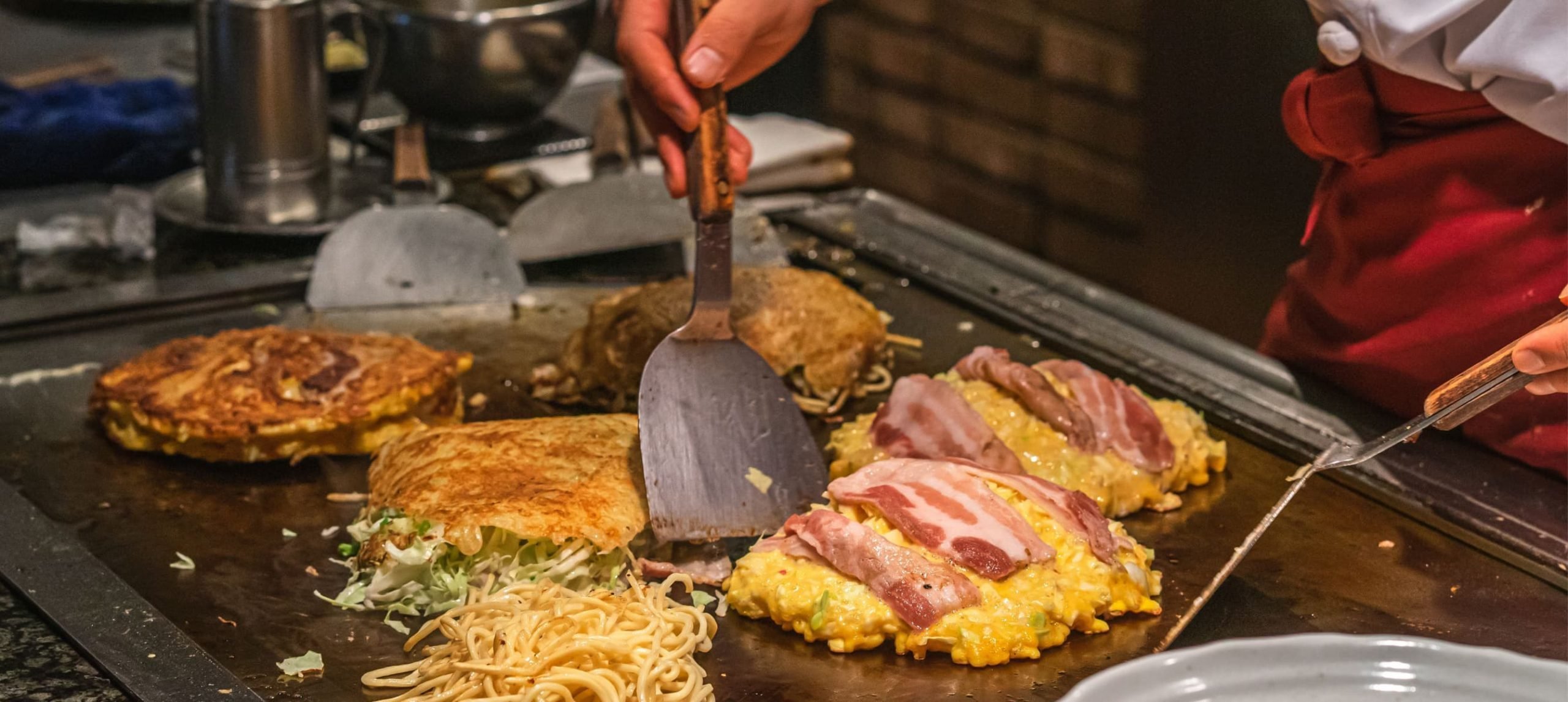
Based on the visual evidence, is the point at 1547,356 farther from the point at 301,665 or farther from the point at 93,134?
the point at 93,134

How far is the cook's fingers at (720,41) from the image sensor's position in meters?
2.73

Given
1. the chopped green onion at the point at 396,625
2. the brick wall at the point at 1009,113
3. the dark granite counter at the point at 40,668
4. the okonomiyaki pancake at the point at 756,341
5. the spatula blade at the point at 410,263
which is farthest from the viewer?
the brick wall at the point at 1009,113

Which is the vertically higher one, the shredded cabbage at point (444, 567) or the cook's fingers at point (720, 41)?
the cook's fingers at point (720, 41)

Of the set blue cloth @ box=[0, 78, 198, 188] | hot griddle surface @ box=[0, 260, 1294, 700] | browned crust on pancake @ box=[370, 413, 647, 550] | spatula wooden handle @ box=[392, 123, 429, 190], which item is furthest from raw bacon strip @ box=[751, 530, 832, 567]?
blue cloth @ box=[0, 78, 198, 188]

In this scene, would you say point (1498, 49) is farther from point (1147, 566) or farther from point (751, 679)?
point (751, 679)

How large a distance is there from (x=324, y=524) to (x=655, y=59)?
3.49 ft

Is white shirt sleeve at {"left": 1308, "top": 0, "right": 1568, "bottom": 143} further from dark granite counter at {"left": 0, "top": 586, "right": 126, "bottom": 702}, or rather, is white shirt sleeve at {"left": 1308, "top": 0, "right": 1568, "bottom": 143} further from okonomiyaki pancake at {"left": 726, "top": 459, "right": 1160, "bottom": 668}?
dark granite counter at {"left": 0, "top": 586, "right": 126, "bottom": 702}

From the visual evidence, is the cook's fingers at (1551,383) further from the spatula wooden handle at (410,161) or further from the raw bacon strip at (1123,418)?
the spatula wooden handle at (410,161)

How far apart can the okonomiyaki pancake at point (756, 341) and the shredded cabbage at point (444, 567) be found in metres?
0.72

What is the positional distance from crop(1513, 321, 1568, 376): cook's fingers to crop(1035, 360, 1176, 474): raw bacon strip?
0.80 metres

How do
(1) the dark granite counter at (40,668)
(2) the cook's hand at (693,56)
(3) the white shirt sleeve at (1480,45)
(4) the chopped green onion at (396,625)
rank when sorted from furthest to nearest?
(2) the cook's hand at (693,56)
(3) the white shirt sleeve at (1480,45)
(4) the chopped green onion at (396,625)
(1) the dark granite counter at (40,668)

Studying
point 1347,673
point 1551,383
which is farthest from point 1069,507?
point 1551,383

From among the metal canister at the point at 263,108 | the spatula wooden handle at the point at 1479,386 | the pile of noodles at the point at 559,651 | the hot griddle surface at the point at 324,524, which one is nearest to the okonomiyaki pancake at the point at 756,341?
the hot griddle surface at the point at 324,524

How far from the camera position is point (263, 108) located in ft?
13.0
